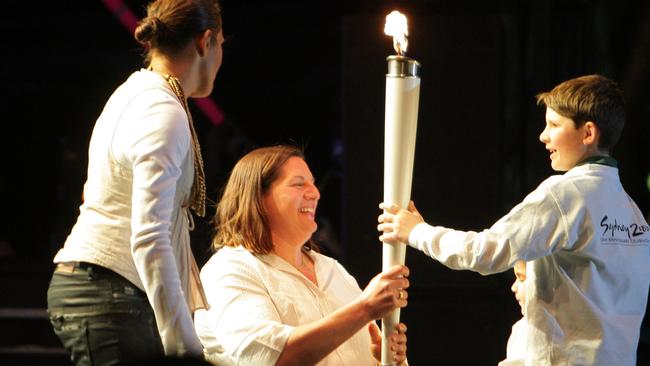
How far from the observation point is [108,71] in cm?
884

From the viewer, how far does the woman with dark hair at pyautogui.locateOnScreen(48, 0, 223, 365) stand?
182 cm

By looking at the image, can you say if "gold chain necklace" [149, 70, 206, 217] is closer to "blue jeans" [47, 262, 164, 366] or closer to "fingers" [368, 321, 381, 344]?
"blue jeans" [47, 262, 164, 366]

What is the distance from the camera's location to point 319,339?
7.79 feet

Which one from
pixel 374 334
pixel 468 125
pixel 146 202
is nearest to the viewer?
pixel 146 202

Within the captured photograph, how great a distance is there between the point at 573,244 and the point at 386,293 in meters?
0.46

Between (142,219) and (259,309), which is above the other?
(142,219)

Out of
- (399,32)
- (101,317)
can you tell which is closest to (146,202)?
(101,317)

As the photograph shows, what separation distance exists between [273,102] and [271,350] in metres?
7.62

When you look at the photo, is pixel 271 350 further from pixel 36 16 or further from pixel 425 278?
pixel 36 16

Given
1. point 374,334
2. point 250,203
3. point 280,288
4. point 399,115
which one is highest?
point 399,115

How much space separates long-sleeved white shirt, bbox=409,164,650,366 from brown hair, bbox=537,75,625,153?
10 cm

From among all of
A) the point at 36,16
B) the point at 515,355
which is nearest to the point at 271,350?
the point at 515,355

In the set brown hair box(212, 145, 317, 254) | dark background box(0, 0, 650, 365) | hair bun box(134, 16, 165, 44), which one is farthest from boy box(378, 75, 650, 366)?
dark background box(0, 0, 650, 365)

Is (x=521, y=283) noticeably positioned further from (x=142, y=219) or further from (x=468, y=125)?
(x=468, y=125)
